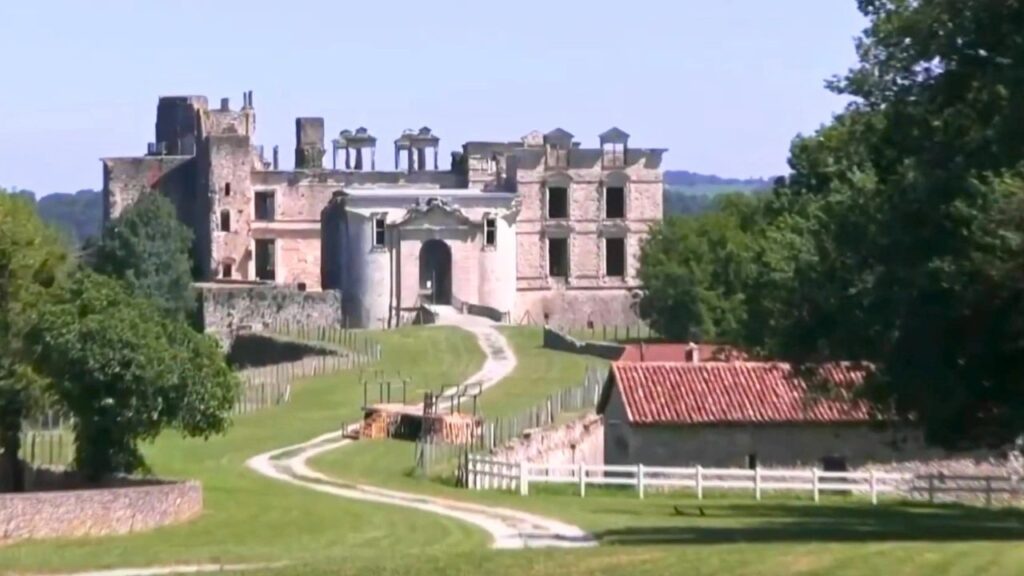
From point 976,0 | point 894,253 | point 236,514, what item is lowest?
point 236,514

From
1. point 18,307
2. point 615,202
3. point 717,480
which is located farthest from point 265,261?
point 18,307

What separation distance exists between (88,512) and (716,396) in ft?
73.1

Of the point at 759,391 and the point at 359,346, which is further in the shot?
the point at 359,346

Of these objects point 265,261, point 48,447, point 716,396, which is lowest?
point 48,447

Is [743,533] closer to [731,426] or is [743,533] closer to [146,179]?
[731,426]

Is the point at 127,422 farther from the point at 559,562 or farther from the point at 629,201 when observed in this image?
the point at 629,201

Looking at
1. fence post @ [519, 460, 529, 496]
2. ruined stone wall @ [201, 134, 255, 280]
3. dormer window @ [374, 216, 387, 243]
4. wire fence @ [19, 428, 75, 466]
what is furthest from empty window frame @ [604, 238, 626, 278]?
fence post @ [519, 460, 529, 496]

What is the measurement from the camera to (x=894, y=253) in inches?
1470

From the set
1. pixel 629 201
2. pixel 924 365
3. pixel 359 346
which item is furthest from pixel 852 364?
pixel 629 201

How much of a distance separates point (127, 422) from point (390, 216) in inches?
2528

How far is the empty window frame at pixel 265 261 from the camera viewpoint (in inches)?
4973

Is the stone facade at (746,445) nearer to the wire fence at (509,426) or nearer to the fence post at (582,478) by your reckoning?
the wire fence at (509,426)

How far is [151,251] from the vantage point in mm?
114625

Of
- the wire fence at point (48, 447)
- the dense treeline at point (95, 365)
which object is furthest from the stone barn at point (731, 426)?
the dense treeline at point (95, 365)
